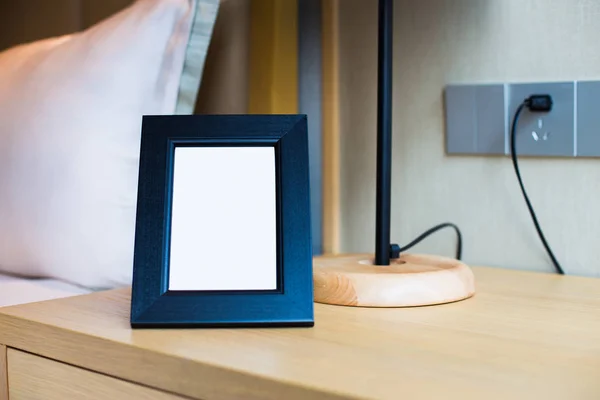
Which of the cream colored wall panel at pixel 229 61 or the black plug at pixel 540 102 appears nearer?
the black plug at pixel 540 102

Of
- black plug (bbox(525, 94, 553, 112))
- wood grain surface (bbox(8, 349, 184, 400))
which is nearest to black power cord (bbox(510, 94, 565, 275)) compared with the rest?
black plug (bbox(525, 94, 553, 112))

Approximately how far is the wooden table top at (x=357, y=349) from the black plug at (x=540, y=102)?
0.26m

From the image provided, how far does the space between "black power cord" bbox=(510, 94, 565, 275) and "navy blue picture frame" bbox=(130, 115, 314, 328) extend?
1.18ft

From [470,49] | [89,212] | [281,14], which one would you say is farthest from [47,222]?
[470,49]

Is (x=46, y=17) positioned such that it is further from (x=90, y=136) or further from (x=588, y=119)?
(x=588, y=119)

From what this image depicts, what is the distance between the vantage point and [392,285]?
29.6 inches

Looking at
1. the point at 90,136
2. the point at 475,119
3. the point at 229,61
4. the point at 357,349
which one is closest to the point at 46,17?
the point at 229,61

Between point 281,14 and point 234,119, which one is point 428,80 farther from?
point 234,119

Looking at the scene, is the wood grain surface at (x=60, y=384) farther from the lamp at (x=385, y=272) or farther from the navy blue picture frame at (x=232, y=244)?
the lamp at (x=385, y=272)

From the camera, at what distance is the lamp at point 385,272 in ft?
2.48

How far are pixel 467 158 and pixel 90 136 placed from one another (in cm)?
52

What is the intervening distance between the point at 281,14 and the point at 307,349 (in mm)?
699

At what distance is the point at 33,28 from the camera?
5.48ft

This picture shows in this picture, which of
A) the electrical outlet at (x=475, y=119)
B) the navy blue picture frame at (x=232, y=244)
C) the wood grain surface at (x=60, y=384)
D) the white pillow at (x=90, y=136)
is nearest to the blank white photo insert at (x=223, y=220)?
the navy blue picture frame at (x=232, y=244)
